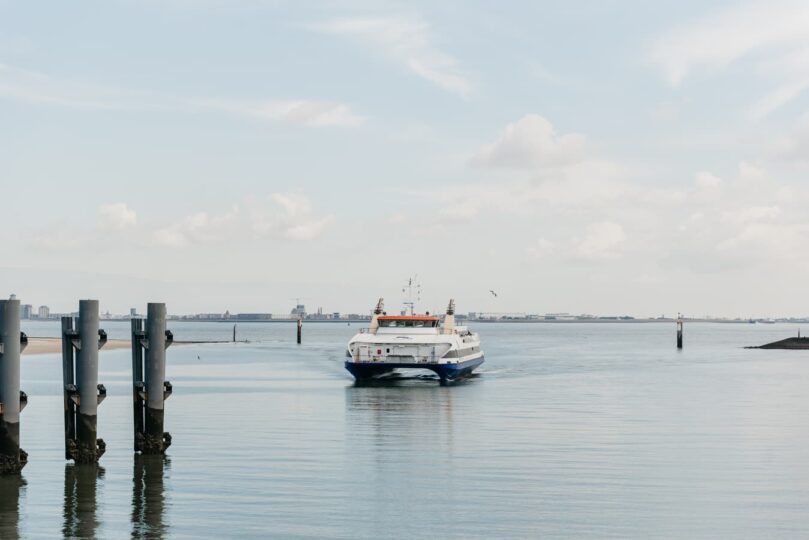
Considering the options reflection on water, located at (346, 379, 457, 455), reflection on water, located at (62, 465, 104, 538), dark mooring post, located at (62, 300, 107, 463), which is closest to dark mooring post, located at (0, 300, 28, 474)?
dark mooring post, located at (62, 300, 107, 463)

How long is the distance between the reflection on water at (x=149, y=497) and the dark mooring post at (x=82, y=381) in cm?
144

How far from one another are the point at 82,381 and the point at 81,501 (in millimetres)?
3565

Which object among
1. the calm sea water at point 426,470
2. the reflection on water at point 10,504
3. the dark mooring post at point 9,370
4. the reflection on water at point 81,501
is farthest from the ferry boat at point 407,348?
the dark mooring post at point 9,370

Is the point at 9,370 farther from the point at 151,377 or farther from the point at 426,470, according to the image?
the point at 426,470

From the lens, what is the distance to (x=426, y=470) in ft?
90.2

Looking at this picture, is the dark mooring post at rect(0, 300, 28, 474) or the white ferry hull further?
the white ferry hull

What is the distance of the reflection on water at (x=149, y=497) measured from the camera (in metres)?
19.9

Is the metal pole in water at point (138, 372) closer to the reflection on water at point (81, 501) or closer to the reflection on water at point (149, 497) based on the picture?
the reflection on water at point (149, 497)

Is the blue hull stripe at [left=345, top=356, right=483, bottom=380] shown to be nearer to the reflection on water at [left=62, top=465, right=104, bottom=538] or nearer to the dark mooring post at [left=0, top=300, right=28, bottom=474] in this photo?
the reflection on water at [left=62, top=465, right=104, bottom=538]

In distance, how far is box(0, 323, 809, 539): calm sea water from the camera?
66.9 feet

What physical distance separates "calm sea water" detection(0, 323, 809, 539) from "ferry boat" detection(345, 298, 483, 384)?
6.66 meters

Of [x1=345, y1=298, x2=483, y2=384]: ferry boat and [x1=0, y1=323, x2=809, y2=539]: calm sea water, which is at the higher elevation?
[x1=345, y1=298, x2=483, y2=384]: ferry boat

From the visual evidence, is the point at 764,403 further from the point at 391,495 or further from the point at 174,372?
the point at 174,372

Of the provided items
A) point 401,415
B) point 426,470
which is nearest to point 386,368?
point 401,415
